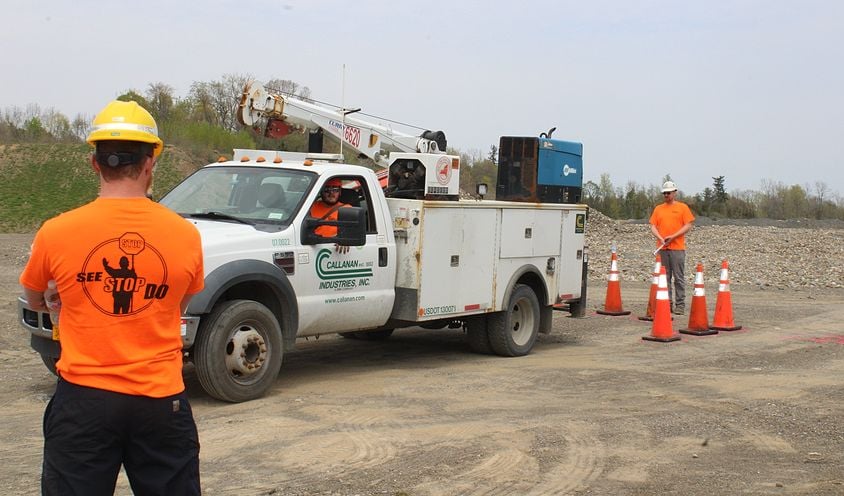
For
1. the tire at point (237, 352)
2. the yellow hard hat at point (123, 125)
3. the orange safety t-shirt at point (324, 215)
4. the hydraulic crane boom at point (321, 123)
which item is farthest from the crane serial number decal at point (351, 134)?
the yellow hard hat at point (123, 125)

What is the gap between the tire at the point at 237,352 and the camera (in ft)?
26.1

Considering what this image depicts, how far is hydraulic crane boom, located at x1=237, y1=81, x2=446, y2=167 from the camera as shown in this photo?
11.7m

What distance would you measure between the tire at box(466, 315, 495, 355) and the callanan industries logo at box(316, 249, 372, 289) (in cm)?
226

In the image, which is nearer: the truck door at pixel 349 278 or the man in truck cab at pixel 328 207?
the truck door at pixel 349 278

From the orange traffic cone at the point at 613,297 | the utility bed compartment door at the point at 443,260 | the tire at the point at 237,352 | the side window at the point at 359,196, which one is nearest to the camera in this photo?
the tire at the point at 237,352

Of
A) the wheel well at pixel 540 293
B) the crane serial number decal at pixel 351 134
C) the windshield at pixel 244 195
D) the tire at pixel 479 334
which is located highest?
the crane serial number decal at pixel 351 134

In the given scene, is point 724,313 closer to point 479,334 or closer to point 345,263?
point 479,334

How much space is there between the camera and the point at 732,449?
7.06 meters

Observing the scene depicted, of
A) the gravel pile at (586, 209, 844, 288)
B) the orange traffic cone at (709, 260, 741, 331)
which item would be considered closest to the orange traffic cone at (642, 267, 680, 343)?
the orange traffic cone at (709, 260, 741, 331)

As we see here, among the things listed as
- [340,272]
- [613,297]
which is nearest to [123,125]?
[340,272]

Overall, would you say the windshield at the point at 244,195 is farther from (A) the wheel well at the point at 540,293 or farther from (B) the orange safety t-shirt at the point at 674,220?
(B) the orange safety t-shirt at the point at 674,220

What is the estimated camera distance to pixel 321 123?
473 inches

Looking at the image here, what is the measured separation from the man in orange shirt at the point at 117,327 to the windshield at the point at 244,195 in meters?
5.39

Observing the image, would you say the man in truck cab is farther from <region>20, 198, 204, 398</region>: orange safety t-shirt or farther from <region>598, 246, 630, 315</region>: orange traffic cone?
<region>598, 246, 630, 315</region>: orange traffic cone
